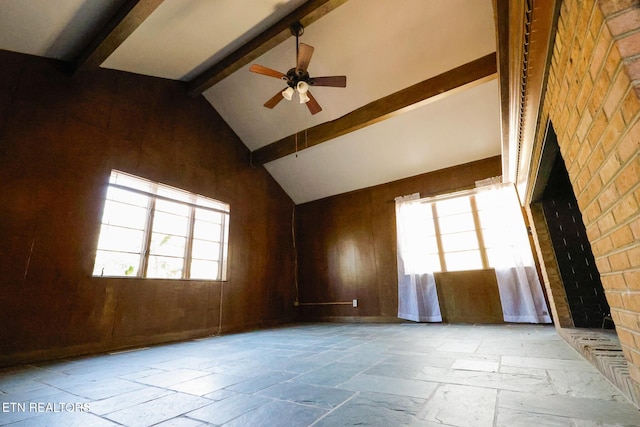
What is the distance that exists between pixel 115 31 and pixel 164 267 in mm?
2673

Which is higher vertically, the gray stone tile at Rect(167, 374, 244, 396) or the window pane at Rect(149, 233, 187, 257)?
the window pane at Rect(149, 233, 187, 257)

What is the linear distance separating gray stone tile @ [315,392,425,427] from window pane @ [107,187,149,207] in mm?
3465

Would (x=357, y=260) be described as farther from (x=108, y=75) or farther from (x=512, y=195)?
(x=108, y=75)

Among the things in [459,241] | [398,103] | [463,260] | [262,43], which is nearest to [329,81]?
[262,43]

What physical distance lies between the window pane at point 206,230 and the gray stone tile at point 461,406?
12.4ft

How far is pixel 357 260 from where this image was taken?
17.1 ft

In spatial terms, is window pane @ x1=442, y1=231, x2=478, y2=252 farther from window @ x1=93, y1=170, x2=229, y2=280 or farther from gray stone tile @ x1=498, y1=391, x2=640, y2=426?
window @ x1=93, y1=170, x2=229, y2=280

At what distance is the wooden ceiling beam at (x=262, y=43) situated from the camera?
115 inches

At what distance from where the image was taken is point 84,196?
9.80 feet

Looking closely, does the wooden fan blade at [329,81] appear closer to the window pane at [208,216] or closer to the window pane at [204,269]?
the window pane at [208,216]

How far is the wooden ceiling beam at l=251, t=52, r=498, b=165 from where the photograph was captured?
3.21 meters

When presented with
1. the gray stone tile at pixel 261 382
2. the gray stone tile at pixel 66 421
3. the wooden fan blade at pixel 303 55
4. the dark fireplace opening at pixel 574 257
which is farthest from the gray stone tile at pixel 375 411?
the wooden fan blade at pixel 303 55

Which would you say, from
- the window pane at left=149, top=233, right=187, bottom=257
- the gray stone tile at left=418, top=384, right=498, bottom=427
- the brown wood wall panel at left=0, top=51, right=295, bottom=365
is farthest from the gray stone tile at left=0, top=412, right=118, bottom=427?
the window pane at left=149, top=233, right=187, bottom=257

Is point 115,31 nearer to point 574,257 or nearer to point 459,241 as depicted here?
point 574,257
